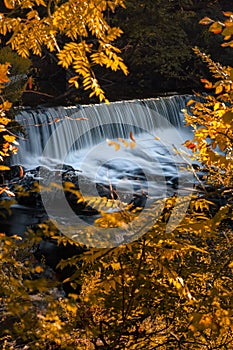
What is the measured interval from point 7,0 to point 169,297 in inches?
60.7

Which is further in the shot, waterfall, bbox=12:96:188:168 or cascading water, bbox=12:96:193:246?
waterfall, bbox=12:96:188:168

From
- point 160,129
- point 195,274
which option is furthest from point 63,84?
point 195,274

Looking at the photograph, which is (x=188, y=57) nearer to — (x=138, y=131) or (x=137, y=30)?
(x=137, y=30)

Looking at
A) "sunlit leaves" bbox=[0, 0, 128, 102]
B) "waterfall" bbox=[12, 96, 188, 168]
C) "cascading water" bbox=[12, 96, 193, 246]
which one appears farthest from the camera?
"waterfall" bbox=[12, 96, 188, 168]

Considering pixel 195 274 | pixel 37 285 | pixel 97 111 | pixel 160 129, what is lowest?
pixel 160 129

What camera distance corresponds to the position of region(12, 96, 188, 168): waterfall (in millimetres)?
11750

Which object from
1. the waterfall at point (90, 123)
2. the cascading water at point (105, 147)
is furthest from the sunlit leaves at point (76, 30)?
the waterfall at point (90, 123)

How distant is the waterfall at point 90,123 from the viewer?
38.5ft

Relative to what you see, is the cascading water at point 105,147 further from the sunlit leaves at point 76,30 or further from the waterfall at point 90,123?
the sunlit leaves at point 76,30

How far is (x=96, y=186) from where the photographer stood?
31.7ft

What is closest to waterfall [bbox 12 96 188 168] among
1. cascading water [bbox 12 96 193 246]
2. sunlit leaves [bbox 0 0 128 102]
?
cascading water [bbox 12 96 193 246]

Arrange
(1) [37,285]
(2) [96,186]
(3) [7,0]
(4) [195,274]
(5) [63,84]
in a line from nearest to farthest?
(1) [37,285], (3) [7,0], (4) [195,274], (2) [96,186], (5) [63,84]

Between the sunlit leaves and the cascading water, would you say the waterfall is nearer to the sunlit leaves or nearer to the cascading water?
the cascading water

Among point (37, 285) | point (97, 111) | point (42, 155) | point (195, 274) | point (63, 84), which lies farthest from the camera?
point (63, 84)
